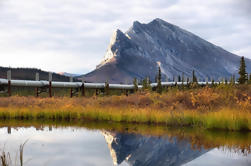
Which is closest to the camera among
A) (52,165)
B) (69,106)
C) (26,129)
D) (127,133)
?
(52,165)

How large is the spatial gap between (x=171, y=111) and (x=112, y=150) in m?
7.68

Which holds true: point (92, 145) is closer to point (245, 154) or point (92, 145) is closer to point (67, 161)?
point (67, 161)

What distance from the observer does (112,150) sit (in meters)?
9.47

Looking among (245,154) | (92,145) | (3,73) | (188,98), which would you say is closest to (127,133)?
(92,145)

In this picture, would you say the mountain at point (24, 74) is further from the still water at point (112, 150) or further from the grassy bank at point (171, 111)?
the still water at point (112, 150)

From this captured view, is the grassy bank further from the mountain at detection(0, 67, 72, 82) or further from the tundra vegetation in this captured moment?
the mountain at detection(0, 67, 72, 82)

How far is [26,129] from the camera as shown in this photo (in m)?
13.7

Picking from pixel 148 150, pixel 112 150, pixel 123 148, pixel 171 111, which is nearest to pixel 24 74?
pixel 171 111

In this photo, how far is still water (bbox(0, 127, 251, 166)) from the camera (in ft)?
25.6

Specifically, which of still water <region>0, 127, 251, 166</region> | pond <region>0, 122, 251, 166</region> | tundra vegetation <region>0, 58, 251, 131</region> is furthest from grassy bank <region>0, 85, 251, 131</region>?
still water <region>0, 127, 251, 166</region>

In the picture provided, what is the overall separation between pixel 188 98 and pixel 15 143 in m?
11.2

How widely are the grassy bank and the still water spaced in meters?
3.14

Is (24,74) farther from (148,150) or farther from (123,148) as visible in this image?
(148,150)

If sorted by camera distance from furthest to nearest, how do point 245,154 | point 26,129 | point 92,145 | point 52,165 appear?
point 26,129, point 92,145, point 245,154, point 52,165
